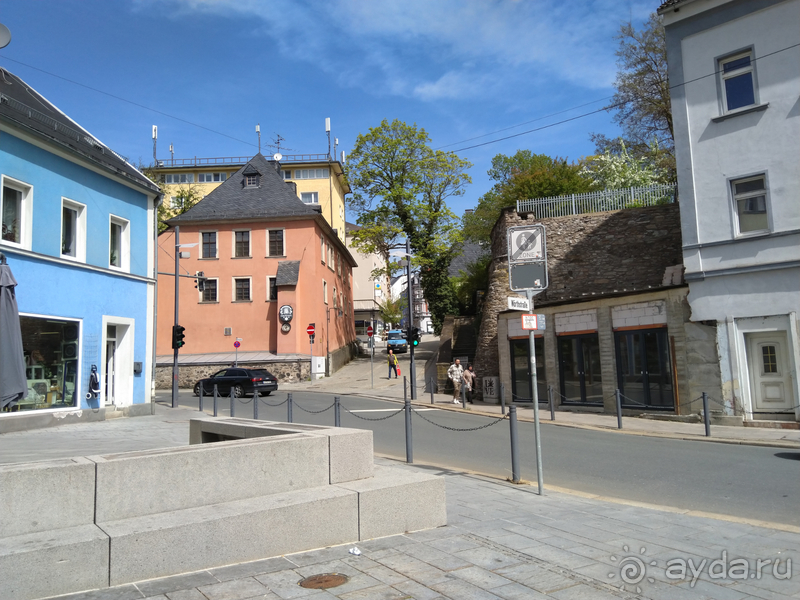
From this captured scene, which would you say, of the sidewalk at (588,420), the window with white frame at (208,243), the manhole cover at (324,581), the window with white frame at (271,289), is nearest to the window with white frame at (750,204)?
the sidewalk at (588,420)

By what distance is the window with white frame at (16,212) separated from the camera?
54.2ft

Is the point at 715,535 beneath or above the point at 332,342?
beneath

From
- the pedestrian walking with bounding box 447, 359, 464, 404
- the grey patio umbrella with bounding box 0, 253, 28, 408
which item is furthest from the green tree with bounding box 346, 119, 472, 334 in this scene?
the grey patio umbrella with bounding box 0, 253, 28, 408

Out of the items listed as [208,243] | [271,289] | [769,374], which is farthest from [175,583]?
[208,243]

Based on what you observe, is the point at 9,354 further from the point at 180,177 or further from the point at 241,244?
the point at 180,177

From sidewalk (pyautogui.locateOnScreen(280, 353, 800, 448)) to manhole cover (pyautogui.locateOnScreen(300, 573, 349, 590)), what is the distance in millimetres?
12201

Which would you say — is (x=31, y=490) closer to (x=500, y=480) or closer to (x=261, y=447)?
(x=261, y=447)

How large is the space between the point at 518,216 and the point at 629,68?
1282cm

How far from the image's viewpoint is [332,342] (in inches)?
1834

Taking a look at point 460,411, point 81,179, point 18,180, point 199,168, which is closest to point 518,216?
point 460,411

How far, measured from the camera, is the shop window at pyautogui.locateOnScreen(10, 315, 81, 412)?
17.2 metres

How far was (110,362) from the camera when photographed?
21.0 metres

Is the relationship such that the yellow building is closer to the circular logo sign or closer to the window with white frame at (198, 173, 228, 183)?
the window with white frame at (198, 173, 228, 183)

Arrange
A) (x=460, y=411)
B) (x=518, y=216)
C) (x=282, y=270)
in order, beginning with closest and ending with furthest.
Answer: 1. (x=460, y=411)
2. (x=518, y=216)
3. (x=282, y=270)
